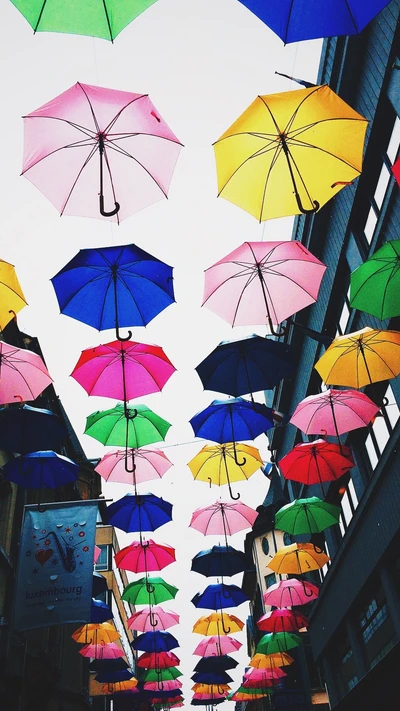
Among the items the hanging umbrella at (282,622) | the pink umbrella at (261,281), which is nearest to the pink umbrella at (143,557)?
the hanging umbrella at (282,622)

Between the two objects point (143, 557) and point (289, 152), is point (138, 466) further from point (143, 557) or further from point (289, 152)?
point (289, 152)

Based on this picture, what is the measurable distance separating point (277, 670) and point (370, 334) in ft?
61.3

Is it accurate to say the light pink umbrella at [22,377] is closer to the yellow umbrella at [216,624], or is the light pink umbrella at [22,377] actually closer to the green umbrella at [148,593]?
the green umbrella at [148,593]

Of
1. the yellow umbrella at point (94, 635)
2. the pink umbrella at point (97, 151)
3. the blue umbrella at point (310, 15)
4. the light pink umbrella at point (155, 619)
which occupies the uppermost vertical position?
the pink umbrella at point (97, 151)

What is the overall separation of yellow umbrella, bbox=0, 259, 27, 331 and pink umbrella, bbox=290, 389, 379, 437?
19.9ft

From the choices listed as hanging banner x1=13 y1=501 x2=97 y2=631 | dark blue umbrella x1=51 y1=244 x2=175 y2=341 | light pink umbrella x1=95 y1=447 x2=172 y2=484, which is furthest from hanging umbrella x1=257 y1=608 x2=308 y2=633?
dark blue umbrella x1=51 y1=244 x2=175 y2=341

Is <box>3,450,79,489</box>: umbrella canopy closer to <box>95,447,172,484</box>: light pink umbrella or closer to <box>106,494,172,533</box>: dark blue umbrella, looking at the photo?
<box>95,447,172,484</box>: light pink umbrella

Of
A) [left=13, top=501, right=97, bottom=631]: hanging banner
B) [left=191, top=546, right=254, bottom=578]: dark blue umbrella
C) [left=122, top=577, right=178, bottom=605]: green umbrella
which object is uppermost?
[left=191, top=546, right=254, bottom=578]: dark blue umbrella

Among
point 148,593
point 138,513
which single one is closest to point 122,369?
point 138,513

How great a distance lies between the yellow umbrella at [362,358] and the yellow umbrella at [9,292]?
5.61m

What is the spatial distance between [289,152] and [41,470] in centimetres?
839

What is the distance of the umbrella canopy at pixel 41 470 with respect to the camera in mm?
11898

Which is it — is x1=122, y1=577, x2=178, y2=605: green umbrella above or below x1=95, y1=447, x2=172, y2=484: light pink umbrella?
below

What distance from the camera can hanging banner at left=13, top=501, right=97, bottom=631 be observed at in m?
10.4
